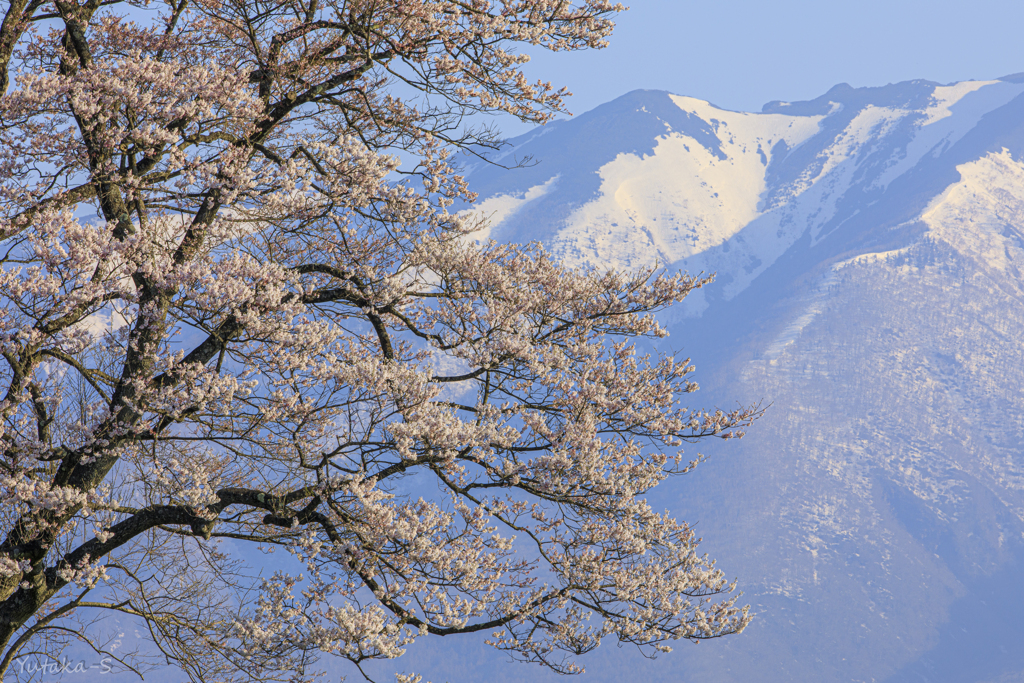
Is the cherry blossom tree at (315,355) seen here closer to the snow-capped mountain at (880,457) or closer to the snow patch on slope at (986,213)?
the snow-capped mountain at (880,457)

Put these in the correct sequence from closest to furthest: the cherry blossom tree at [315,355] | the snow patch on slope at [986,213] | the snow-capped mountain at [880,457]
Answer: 1. the cherry blossom tree at [315,355]
2. the snow-capped mountain at [880,457]
3. the snow patch on slope at [986,213]

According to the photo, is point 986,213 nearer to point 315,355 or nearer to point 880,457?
point 880,457

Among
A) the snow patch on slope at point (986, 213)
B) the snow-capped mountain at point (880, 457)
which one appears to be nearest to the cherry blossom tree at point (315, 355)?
the snow-capped mountain at point (880, 457)

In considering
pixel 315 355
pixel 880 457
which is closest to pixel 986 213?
pixel 880 457

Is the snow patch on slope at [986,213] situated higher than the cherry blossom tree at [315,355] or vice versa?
the snow patch on slope at [986,213]

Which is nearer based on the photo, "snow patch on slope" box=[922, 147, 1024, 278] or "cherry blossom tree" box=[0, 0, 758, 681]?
"cherry blossom tree" box=[0, 0, 758, 681]

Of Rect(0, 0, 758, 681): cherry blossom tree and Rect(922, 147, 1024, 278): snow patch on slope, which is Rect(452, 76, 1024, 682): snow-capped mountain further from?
Rect(0, 0, 758, 681): cherry blossom tree

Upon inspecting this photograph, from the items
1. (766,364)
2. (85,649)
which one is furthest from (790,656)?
(85,649)

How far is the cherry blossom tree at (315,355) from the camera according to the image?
270 inches

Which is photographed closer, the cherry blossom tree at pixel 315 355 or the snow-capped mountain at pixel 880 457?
the cherry blossom tree at pixel 315 355

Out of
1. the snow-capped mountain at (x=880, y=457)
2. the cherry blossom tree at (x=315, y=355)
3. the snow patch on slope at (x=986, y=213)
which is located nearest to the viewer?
the cherry blossom tree at (x=315, y=355)

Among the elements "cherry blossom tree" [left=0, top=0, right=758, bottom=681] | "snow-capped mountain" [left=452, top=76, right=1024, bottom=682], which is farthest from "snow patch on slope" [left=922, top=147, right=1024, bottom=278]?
"cherry blossom tree" [left=0, top=0, right=758, bottom=681]

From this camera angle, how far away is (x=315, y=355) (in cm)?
706

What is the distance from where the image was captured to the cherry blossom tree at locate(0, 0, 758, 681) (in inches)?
270
